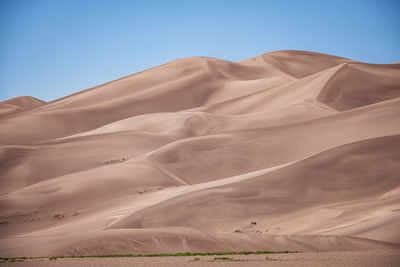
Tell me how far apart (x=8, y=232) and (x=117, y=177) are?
8688 millimetres

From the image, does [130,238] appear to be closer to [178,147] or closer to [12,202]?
[12,202]

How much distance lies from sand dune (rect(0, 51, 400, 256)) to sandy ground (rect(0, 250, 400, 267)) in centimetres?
231

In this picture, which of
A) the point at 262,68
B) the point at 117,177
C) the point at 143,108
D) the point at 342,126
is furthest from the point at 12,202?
the point at 262,68

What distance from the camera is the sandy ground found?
1166 centimetres

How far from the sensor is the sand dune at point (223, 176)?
56.5ft

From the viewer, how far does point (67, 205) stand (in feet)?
91.6

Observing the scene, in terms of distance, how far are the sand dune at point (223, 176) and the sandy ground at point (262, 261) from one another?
2313 mm

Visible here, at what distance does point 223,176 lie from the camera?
34250 mm

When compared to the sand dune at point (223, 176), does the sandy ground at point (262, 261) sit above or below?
above

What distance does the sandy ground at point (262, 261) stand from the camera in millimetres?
11656

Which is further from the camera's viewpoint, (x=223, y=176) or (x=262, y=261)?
(x=223, y=176)

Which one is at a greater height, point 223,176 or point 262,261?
point 262,261

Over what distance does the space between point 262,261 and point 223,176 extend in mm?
21611

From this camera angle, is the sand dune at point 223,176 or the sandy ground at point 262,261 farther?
the sand dune at point 223,176
